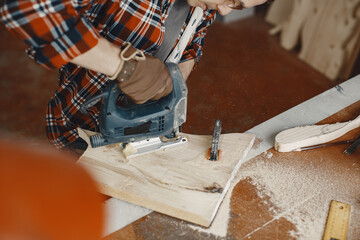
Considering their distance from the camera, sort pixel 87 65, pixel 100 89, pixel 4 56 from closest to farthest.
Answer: pixel 87 65 → pixel 100 89 → pixel 4 56

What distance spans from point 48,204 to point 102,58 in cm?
57

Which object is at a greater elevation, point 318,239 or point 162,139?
point 162,139

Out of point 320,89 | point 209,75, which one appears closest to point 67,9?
point 209,75

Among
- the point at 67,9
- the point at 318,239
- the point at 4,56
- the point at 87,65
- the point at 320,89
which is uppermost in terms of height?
the point at 67,9

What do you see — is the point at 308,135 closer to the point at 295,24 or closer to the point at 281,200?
the point at 281,200

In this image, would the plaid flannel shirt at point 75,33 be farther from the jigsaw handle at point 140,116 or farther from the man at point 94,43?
the jigsaw handle at point 140,116

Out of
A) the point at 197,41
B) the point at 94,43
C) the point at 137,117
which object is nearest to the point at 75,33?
the point at 94,43

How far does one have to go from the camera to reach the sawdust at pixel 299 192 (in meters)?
1.37

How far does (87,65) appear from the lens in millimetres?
1256

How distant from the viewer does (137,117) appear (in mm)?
1458

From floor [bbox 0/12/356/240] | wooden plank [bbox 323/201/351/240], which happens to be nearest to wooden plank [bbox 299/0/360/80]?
floor [bbox 0/12/356/240]

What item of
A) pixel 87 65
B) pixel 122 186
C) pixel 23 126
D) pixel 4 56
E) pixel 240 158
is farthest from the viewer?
pixel 4 56

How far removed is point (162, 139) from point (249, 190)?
1.50 ft

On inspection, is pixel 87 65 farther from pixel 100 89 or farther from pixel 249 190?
pixel 249 190
